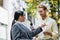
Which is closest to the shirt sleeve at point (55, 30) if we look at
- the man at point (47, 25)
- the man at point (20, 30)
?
the man at point (47, 25)

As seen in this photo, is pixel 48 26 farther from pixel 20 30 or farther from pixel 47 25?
pixel 20 30

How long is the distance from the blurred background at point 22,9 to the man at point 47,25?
0.14 ft

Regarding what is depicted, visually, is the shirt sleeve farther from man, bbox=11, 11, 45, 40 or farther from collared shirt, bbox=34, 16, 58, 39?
man, bbox=11, 11, 45, 40

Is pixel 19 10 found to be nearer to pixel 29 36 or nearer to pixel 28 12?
pixel 28 12

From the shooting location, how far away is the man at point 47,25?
1.92m

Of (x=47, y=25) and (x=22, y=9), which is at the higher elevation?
(x=22, y=9)

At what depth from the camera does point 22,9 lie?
1962 mm

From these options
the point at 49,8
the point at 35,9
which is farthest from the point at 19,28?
the point at 49,8

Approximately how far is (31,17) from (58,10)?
12.1 inches

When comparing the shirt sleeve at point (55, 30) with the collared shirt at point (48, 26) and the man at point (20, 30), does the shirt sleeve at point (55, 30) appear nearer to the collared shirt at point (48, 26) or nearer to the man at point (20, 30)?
the collared shirt at point (48, 26)

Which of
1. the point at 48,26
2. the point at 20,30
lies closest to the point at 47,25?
the point at 48,26

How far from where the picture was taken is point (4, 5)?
202cm

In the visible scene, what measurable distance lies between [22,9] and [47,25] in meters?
0.33

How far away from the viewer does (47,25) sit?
1.94 meters
